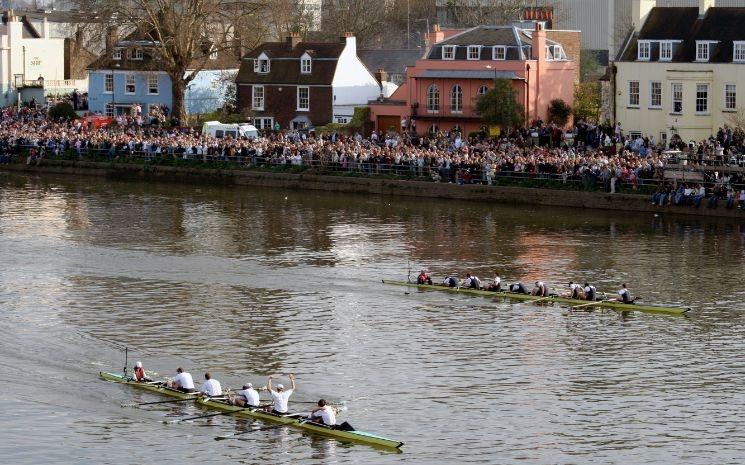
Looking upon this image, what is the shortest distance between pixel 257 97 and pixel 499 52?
1883 centimetres

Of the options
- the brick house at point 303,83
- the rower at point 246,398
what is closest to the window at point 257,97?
the brick house at point 303,83

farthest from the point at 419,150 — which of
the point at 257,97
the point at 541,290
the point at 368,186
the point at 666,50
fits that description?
the point at 541,290

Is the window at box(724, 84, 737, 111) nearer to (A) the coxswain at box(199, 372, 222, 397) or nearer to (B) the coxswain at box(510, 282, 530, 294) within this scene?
(B) the coxswain at box(510, 282, 530, 294)

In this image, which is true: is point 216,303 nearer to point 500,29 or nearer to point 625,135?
point 625,135

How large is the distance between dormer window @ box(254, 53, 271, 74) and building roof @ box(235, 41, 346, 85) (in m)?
0.17

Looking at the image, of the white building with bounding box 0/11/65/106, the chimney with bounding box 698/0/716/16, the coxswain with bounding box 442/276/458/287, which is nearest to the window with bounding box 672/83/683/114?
the chimney with bounding box 698/0/716/16

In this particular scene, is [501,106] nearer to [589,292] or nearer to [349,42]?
[349,42]

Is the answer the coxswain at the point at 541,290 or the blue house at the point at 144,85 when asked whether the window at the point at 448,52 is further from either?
the coxswain at the point at 541,290

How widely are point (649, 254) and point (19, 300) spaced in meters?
25.3

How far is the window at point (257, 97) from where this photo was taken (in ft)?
324

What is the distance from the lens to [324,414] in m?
36.5

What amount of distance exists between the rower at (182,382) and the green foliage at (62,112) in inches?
2650

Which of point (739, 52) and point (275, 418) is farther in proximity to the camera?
point (739, 52)

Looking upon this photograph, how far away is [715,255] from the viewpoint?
60281 millimetres
